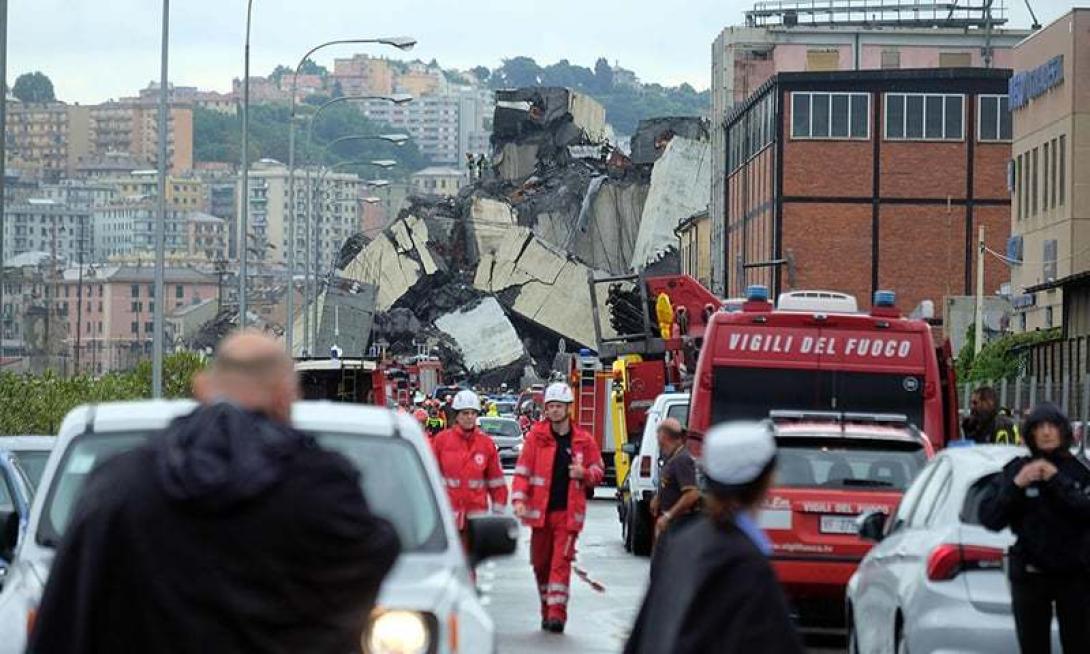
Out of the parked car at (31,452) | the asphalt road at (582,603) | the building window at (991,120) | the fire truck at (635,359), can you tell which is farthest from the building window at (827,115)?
the parked car at (31,452)

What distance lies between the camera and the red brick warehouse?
293ft

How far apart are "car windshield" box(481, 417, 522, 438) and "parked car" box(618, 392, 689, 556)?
2635cm

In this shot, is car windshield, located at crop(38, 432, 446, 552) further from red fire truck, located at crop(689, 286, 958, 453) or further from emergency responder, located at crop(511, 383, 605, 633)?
red fire truck, located at crop(689, 286, 958, 453)

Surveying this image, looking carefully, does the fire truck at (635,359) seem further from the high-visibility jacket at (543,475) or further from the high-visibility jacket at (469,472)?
the high-visibility jacket at (469,472)

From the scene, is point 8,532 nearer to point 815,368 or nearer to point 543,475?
point 543,475

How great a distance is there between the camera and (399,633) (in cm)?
923

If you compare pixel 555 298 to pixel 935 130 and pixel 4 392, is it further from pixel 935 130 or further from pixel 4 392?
pixel 4 392

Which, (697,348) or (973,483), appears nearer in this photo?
(973,483)

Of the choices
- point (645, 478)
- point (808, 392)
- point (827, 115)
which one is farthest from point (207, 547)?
point (827, 115)

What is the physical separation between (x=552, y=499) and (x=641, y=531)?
1059 cm

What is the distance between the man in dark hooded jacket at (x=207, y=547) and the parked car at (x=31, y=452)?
53.0 ft

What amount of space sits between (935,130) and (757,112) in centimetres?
876

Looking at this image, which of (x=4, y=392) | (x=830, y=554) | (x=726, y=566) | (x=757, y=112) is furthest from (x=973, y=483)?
(x=757, y=112)

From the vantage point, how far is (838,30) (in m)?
114
